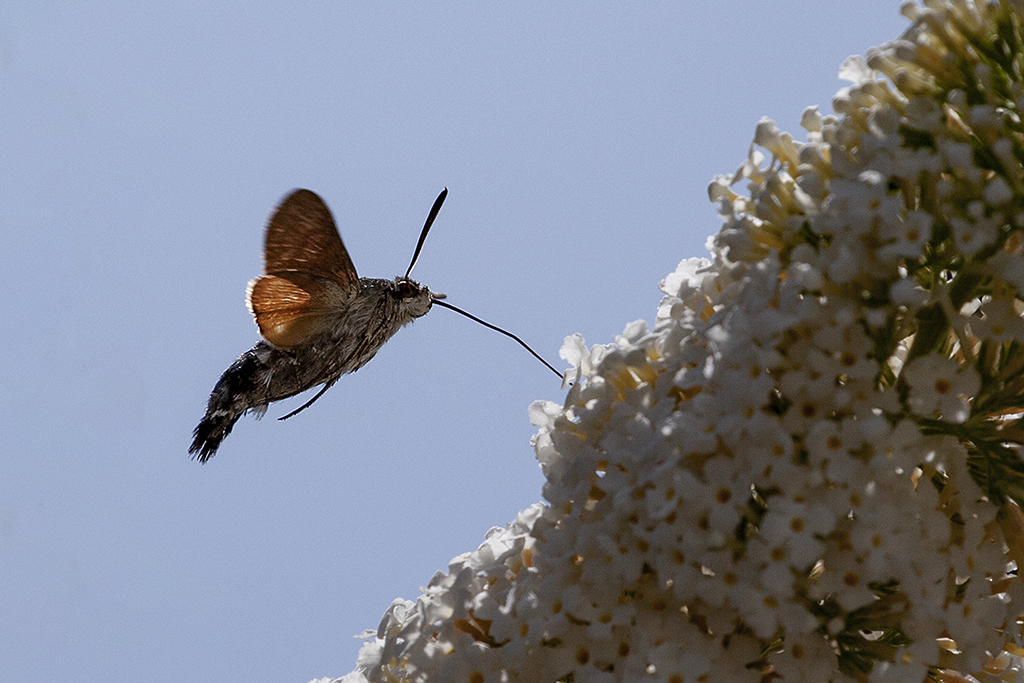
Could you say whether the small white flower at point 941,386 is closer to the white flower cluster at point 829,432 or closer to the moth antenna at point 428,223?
the white flower cluster at point 829,432

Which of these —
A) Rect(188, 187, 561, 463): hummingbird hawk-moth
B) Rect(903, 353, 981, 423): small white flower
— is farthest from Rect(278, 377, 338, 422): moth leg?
Rect(903, 353, 981, 423): small white flower

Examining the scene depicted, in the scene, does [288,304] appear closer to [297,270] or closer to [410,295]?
[297,270]

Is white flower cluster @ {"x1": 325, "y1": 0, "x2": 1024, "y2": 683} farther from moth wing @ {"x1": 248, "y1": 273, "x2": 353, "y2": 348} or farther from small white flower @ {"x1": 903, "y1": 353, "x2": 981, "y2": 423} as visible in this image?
moth wing @ {"x1": 248, "y1": 273, "x2": 353, "y2": 348}

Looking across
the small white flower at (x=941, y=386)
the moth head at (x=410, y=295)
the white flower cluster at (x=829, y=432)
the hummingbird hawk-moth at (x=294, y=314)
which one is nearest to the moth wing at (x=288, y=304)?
the hummingbird hawk-moth at (x=294, y=314)

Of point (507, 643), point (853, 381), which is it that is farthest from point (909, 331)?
point (507, 643)

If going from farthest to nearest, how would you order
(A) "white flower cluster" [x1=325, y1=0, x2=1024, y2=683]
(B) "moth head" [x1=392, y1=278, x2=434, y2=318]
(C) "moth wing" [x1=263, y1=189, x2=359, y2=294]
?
(B) "moth head" [x1=392, y1=278, x2=434, y2=318] → (C) "moth wing" [x1=263, y1=189, x2=359, y2=294] → (A) "white flower cluster" [x1=325, y1=0, x2=1024, y2=683]

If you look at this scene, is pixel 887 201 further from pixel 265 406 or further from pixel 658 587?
pixel 265 406
